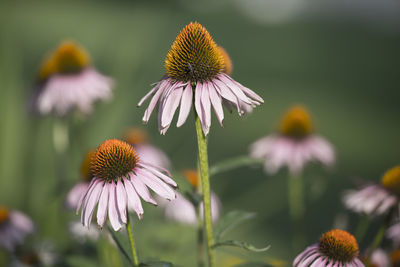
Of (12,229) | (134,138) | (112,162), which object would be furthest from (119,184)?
(134,138)

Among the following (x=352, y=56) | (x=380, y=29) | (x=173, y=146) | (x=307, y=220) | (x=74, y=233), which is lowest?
(x=307, y=220)

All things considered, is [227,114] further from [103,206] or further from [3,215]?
[103,206]

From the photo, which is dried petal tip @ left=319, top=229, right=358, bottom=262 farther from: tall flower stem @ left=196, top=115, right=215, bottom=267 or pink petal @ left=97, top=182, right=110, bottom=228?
pink petal @ left=97, top=182, right=110, bottom=228

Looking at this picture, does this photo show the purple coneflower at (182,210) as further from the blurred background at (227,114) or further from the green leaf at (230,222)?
the green leaf at (230,222)

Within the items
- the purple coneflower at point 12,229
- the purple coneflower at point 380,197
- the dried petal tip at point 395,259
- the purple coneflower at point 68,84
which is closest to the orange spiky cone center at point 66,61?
the purple coneflower at point 68,84

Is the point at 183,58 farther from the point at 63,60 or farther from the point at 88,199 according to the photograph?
the point at 63,60

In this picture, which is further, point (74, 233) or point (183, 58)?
point (74, 233)

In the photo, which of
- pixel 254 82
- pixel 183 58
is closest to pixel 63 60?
pixel 183 58
